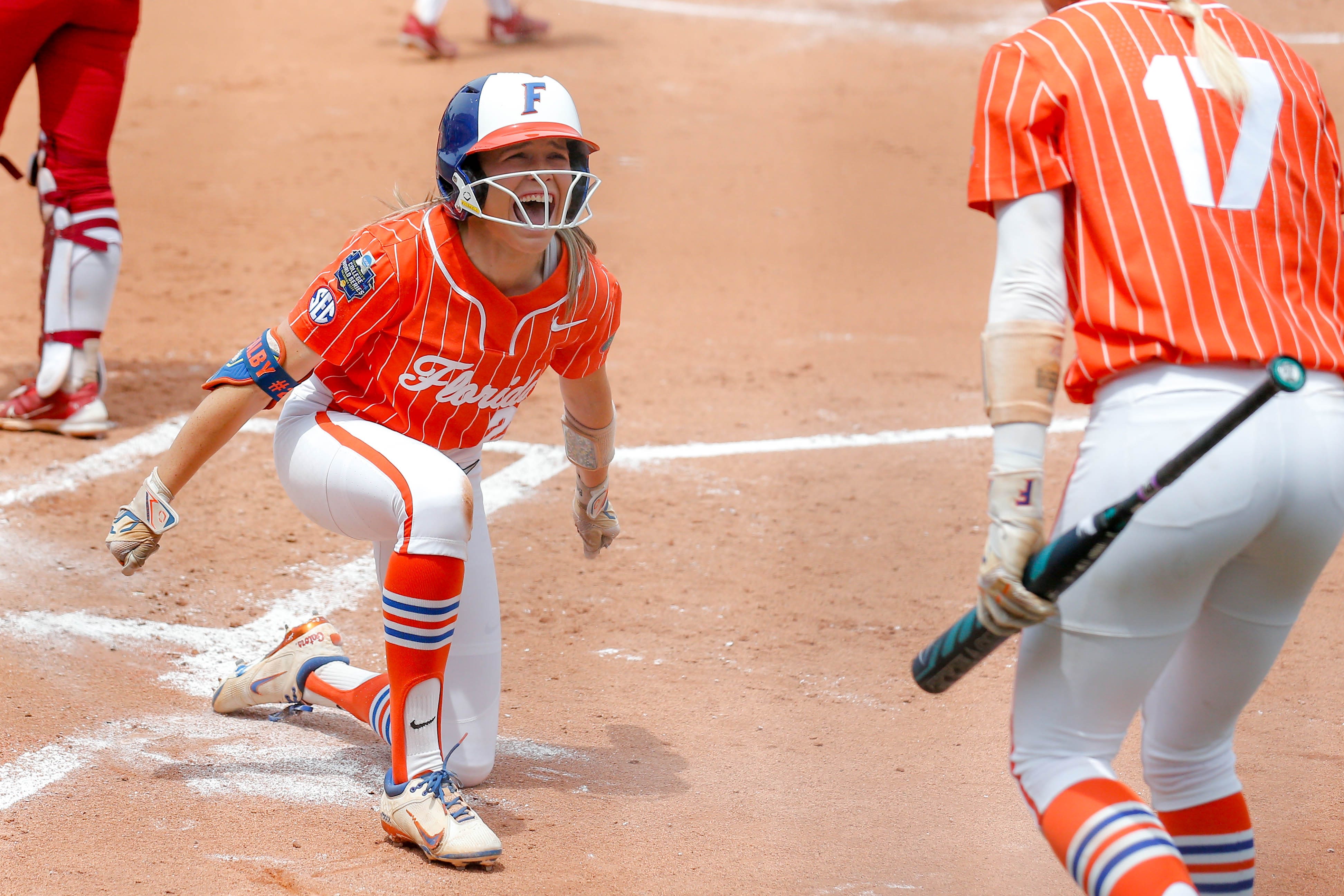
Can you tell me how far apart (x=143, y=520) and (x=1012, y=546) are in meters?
1.65

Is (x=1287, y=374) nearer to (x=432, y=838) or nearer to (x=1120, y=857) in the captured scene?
(x=1120, y=857)

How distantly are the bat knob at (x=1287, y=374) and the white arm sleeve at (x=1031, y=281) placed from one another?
284 millimetres

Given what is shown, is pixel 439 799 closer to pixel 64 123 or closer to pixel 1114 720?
pixel 1114 720

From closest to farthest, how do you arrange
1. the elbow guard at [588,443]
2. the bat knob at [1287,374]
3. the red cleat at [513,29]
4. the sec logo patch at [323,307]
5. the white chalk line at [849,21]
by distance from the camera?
the bat knob at [1287,374] → the sec logo patch at [323,307] → the elbow guard at [588,443] → the red cleat at [513,29] → the white chalk line at [849,21]

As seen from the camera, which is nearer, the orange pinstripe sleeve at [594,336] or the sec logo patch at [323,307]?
the sec logo patch at [323,307]

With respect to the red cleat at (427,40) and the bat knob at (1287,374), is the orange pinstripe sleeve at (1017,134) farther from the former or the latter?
the red cleat at (427,40)

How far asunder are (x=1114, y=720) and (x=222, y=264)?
20.1 feet

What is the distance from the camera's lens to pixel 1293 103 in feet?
6.01

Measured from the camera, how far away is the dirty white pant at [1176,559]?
1.72 meters

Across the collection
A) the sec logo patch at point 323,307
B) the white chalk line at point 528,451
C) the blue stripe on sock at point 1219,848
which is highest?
the sec logo patch at point 323,307

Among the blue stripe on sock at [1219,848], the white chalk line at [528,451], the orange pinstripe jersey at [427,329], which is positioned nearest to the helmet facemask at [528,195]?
the orange pinstripe jersey at [427,329]

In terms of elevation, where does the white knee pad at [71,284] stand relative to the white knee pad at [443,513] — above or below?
below

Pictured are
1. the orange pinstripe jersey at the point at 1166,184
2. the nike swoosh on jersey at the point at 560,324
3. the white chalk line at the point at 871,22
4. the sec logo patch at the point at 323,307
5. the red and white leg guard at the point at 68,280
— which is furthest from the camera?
the white chalk line at the point at 871,22

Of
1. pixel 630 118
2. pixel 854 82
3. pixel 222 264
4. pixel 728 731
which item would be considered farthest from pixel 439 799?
pixel 854 82
